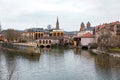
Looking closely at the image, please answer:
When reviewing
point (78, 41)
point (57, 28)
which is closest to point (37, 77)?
point (78, 41)

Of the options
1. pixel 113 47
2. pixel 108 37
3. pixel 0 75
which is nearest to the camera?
pixel 0 75

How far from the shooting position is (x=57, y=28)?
114062 mm

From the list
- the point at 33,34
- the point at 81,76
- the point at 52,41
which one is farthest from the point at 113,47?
the point at 33,34

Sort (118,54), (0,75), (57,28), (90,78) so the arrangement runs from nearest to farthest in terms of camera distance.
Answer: (90,78) → (0,75) → (118,54) → (57,28)

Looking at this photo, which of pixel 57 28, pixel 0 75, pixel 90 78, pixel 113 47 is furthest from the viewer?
pixel 57 28

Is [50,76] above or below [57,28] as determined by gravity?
below

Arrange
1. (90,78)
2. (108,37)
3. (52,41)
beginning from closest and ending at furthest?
(90,78), (108,37), (52,41)

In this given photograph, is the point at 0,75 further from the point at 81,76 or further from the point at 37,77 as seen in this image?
the point at 81,76

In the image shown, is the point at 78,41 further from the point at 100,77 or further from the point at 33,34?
the point at 100,77

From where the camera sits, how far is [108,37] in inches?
2315

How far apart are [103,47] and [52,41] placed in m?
39.5

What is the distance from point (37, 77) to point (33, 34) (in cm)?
9408

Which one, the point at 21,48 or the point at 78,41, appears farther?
the point at 78,41

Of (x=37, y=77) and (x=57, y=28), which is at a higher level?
(x=57, y=28)
